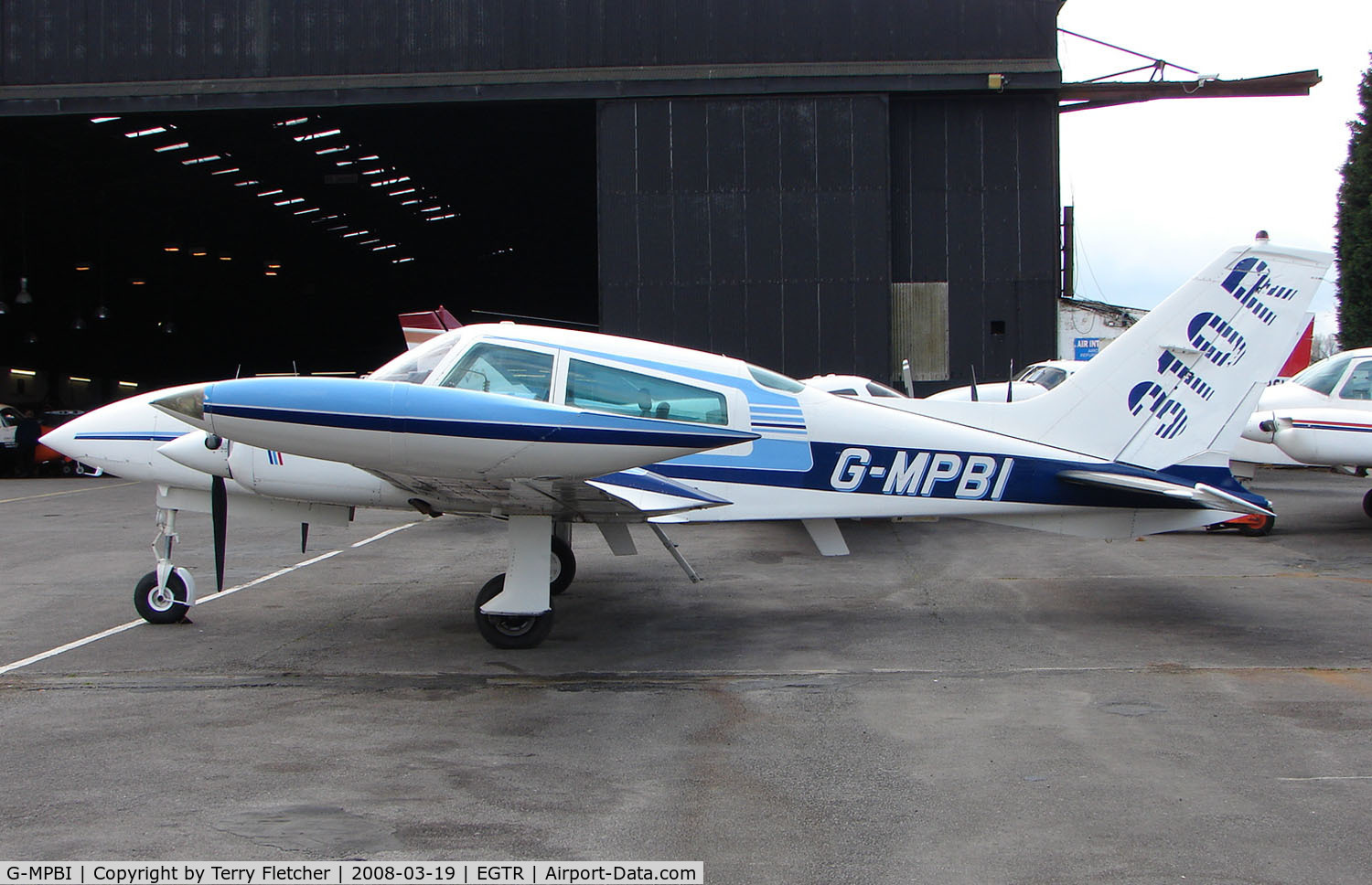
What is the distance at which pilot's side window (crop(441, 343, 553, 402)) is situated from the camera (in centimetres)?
775

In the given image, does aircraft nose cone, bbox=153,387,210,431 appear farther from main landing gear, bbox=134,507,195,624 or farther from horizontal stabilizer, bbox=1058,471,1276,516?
horizontal stabilizer, bbox=1058,471,1276,516

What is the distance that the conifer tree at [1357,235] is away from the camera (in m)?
30.2

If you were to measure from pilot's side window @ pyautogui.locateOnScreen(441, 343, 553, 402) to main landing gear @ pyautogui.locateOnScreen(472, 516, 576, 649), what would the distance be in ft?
3.11

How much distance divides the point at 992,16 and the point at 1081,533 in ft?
55.7

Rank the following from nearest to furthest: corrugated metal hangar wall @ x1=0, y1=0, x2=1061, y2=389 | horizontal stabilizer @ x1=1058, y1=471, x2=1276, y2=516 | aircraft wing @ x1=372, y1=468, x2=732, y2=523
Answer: aircraft wing @ x1=372, y1=468, x2=732, y2=523 → horizontal stabilizer @ x1=1058, y1=471, x2=1276, y2=516 → corrugated metal hangar wall @ x1=0, y1=0, x2=1061, y2=389

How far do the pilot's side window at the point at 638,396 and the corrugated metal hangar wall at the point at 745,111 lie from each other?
14871 millimetres

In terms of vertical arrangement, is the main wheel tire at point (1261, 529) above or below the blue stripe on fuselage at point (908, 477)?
below

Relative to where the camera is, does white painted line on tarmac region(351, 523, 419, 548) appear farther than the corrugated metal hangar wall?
No

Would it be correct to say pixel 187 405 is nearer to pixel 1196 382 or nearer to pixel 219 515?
pixel 219 515

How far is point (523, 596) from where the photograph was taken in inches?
308

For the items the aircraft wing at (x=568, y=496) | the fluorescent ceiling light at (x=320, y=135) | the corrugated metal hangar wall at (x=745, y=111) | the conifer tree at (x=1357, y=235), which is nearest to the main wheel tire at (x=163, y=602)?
the aircraft wing at (x=568, y=496)

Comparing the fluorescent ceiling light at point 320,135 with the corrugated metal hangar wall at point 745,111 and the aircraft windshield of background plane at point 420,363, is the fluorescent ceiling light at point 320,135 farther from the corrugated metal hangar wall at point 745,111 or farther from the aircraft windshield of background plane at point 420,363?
the aircraft windshield of background plane at point 420,363

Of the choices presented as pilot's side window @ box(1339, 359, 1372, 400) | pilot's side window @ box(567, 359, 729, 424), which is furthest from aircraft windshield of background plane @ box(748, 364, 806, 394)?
pilot's side window @ box(1339, 359, 1372, 400)

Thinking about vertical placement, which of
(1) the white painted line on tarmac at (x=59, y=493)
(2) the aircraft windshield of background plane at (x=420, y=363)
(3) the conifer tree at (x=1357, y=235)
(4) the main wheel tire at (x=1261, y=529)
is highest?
(3) the conifer tree at (x=1357, y=235)
